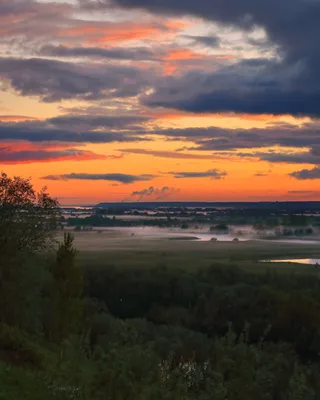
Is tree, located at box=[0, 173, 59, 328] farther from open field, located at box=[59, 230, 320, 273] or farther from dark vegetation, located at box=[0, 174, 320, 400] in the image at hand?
open field, located at box=[59, 230, 320, 273]

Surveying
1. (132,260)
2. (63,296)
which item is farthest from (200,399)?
(132,260)

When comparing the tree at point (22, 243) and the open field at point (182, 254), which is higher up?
the tree at point (22, 243)

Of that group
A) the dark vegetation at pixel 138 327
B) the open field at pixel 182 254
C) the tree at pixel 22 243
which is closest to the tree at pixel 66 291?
the dark vegetation at pixel 138 327

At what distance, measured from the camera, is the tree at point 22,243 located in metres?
48.0

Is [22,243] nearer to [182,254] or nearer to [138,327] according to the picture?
[138,327]

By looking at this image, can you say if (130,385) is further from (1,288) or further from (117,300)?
(117,300)

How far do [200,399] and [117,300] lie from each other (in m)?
90.5

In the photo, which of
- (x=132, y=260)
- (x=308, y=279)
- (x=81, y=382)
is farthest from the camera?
(x=132, y=260)

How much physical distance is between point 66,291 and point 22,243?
1118cm

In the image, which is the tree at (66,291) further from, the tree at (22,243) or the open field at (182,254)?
the open field at (182,254)

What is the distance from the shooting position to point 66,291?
194 feet

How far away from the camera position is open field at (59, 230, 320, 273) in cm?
13312

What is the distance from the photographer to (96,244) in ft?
594

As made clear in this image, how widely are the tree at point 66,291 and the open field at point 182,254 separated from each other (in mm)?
59297
